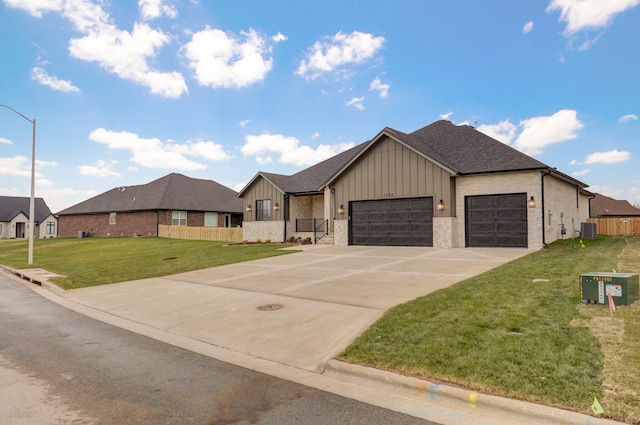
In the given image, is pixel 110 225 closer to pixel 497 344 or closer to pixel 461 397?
pixel 497 344

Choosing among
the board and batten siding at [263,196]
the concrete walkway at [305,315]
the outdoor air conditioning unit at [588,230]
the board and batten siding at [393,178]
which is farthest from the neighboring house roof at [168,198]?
the outdoor air conditioning unit at [588,230]

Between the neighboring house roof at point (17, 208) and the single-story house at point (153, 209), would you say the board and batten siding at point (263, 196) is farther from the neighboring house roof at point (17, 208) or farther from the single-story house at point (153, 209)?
the neighboring house roof at point (17, 208)

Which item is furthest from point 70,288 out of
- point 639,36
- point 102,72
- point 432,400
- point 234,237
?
point 639,36

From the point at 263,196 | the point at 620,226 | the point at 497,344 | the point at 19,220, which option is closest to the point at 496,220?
the point at 497,344

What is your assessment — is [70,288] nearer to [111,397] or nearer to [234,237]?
[111,397]

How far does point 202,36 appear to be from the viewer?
61.4 ft

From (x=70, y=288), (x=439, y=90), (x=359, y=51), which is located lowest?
(x=70, y=288)

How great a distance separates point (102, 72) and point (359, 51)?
16.3 metres

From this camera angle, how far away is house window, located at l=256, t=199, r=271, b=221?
3092 centimetres

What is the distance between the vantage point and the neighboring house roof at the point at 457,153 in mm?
19747

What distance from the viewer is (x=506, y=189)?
1941 cm

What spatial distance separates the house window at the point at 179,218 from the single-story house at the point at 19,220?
35.4 metres

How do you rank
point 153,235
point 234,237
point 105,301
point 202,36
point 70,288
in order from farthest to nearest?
point 153,235
point 234,237
point 202,36
point 70,288
point 105,301

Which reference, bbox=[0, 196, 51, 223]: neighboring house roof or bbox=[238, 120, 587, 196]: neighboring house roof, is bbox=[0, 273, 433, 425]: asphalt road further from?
bbox=[0, 196, 51, 223]: neighboring house roof
